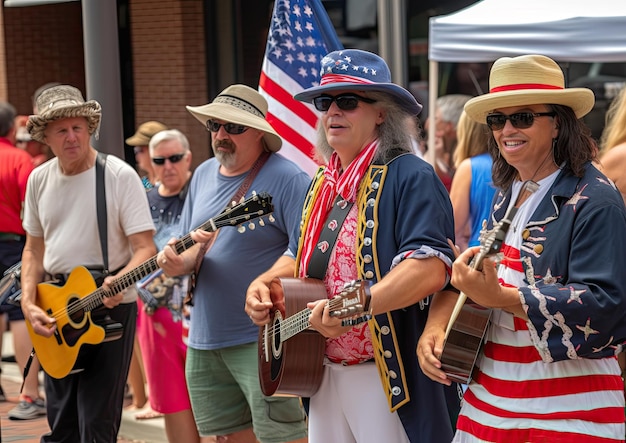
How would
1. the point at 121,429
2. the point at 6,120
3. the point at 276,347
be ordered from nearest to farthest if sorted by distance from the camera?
the point at 276,347 → the point at 121,429 → the point at 6,120

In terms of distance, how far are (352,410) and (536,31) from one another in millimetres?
3750

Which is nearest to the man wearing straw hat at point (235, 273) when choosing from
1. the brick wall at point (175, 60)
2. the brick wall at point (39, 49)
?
the brick wall at point (175, 60)

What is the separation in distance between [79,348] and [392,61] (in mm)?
4990

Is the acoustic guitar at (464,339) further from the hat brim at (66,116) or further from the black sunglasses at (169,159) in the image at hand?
the black sunglasses at (169,159)

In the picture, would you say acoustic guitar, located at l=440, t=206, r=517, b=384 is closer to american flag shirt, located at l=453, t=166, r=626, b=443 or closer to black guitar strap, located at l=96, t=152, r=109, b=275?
american flag shirt, located at l=453, t=166, r=626, b=443

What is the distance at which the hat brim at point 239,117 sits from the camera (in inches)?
200

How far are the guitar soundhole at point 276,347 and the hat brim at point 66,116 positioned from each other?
198 cm

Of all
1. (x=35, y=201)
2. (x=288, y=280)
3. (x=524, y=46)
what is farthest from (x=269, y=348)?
(x=524, y=46)

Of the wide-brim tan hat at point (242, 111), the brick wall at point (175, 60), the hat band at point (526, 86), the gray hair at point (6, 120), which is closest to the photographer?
the hat band at point (526, 86)

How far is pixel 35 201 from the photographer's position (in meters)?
5.75

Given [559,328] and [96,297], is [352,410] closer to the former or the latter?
[559,328]

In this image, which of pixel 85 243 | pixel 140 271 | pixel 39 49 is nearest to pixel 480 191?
pixel 140 271

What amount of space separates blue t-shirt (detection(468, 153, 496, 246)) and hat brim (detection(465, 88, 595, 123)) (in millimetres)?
2252

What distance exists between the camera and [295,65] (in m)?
5.97
